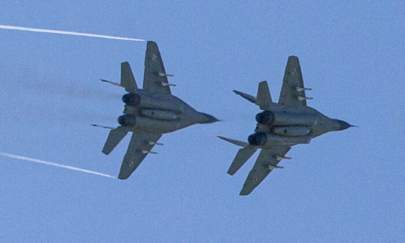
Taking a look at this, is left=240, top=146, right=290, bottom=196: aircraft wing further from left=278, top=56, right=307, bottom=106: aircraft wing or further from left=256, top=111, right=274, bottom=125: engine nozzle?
left=256, top=111, right=274, bottom=125: engine nozzle

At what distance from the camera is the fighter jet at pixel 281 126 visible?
28.1 meters

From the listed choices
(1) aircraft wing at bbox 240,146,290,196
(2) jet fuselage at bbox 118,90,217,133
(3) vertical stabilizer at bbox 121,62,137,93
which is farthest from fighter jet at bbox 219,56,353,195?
(3) vertical stabilizer at bbox 121,62,137,93

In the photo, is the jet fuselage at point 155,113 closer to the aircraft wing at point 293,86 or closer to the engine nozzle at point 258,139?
the engine nozzle at point 258,139

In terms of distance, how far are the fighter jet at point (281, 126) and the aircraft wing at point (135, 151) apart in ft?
10.8

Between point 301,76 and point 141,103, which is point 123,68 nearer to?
point 141,103

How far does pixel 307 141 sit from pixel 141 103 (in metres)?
6.15

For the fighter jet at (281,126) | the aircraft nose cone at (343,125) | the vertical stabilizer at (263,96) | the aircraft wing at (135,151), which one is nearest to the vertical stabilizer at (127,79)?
the aircraft wing at (135,151)

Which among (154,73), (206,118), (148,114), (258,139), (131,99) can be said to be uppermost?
(154,73)

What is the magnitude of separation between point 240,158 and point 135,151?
13.4ft

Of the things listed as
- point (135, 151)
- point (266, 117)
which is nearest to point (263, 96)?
point (266, 117)

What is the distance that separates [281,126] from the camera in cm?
2839

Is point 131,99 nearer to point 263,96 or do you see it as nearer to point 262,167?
point 263,96

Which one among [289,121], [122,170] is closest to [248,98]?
[289,121]

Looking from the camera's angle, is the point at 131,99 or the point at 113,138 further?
the point at 113,138
